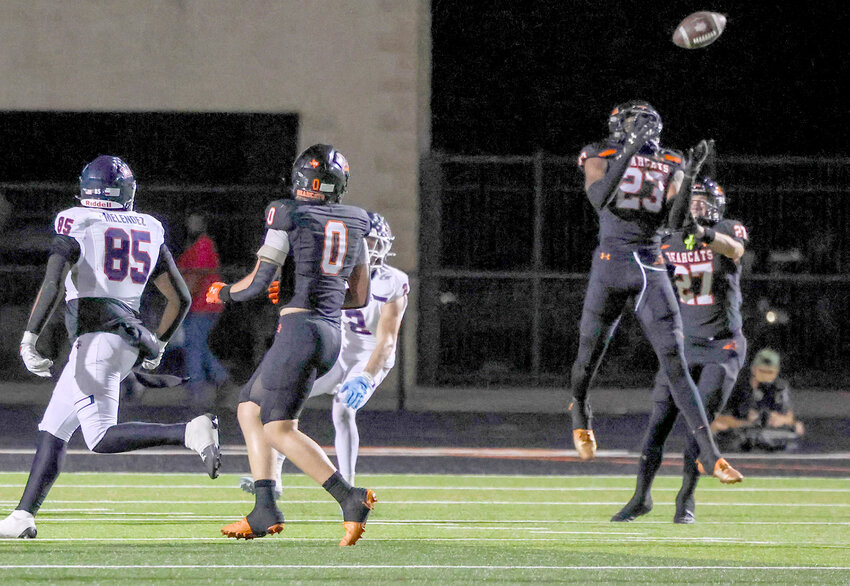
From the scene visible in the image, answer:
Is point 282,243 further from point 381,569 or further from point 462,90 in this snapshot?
point 462,90

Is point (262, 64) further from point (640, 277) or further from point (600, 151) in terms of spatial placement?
point (640, 277)

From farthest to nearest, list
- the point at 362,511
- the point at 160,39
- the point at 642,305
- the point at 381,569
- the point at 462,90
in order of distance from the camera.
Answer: the point at 462,90, the point at 160,39, the point at 642,305, the point at 362,511, the point at 381,569

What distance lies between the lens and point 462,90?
23859mm

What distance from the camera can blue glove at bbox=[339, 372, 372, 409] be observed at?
9.46m

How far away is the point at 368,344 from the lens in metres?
10.7

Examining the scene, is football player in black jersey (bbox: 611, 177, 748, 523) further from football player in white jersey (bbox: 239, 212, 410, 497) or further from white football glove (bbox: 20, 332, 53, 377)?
white football glove (bbox: 20, 332, 53, 377)

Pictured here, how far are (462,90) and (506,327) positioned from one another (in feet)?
14.9

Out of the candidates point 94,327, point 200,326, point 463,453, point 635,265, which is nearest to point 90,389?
point 94,327

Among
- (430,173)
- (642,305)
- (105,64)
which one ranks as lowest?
(642,305)

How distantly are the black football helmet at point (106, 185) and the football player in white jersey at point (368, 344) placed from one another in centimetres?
165

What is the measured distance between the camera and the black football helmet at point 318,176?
8.33 m

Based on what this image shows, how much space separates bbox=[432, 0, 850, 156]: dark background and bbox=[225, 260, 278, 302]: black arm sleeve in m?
15.7

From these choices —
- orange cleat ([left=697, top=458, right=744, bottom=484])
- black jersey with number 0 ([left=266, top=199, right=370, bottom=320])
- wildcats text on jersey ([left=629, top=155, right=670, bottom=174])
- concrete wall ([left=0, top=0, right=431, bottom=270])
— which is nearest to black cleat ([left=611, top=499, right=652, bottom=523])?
orange cleat ([left=697, top=458, right=744, bottom=484])

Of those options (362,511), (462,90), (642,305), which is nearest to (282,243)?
(362,511)
